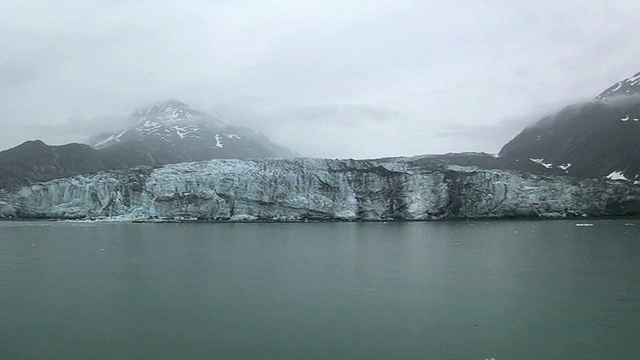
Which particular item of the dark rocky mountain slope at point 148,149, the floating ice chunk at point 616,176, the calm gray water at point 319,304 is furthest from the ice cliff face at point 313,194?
the calm gray water at point 319,304

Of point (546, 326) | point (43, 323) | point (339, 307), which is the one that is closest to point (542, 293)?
point (546, 326)

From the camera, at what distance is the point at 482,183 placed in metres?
46.5

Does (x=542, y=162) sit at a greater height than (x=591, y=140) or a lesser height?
lesser

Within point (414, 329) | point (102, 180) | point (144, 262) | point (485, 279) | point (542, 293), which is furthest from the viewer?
point (102, 180)

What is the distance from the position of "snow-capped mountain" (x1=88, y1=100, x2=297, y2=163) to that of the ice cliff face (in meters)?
49.8

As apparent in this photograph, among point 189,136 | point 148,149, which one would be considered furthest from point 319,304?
point 189,136

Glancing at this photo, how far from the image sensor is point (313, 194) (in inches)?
1836

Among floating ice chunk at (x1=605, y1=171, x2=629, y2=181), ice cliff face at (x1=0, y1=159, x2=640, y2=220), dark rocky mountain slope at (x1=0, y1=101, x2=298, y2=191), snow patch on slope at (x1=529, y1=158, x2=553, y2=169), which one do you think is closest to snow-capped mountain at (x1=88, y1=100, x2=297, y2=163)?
dark rocky mountain slope at (x1=0, y1=101, x2=298, y2=191)

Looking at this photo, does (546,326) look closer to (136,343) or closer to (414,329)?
(414,329)

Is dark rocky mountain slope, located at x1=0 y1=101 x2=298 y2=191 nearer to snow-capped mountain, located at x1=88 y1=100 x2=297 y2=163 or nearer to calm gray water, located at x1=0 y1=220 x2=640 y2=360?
snow-capped mountain, located at x1=88 y1=100 x2=297 y2=163

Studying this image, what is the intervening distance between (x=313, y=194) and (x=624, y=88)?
81.6 meters

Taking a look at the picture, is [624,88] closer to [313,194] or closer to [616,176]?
[616,176]

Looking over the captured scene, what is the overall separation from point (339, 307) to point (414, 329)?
2.30m

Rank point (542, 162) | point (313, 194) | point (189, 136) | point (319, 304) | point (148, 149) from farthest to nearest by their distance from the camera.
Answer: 1. point (189, 136)
2. point (148, 149)
3. point (542, 162)
4. point (313, 194)
5. point (319, 304)
